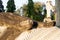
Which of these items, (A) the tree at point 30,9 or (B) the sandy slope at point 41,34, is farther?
(A) the tree at point 30,9

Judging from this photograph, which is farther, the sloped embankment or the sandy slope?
the sloped embankment

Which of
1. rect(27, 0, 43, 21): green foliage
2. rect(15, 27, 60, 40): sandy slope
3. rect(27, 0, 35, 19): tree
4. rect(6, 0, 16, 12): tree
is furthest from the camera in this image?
rect(27, 0, 35, 19): tree

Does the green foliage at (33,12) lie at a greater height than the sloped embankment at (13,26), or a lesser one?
lesser

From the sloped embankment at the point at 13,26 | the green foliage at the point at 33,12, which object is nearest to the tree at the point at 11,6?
the green foliage at the point at 33,12

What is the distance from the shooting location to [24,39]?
1020 centimetres

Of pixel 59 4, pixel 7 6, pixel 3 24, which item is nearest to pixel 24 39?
pixel 3 24

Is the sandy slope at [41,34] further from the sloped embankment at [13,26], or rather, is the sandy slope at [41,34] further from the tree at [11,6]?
the tree at [11,6]

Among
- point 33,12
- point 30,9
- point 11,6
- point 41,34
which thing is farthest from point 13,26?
point 33,12

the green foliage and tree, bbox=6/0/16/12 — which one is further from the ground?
tree, bbox=6/0/16/12

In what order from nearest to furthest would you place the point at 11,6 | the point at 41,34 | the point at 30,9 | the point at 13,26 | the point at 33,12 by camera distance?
the point at 41,34 → the point at 13,26 → the point at 11,6 → the point at 30,9 → the point at 33,12

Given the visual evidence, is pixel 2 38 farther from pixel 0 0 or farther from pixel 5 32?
pixel 0 0

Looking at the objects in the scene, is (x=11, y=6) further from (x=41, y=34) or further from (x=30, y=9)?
(x=41, y=34)

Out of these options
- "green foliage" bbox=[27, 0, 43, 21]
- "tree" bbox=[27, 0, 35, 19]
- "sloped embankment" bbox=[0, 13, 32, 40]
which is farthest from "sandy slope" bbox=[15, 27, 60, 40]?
"tree" bbox=[27, 0, 35, 19]

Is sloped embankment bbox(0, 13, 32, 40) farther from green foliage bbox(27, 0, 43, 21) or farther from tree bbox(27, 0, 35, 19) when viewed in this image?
tree bbox(27, 0, 35, 19)
